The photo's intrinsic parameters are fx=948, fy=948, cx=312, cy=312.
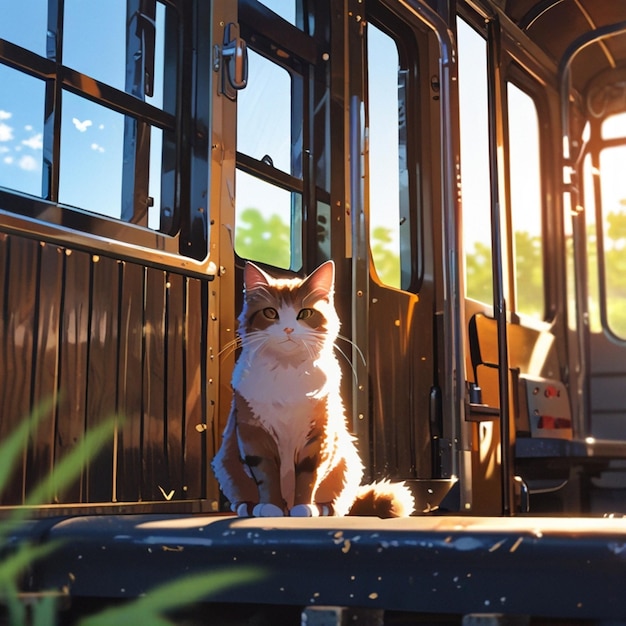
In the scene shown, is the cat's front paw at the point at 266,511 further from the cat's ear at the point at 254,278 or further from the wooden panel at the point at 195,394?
the wooden panel at the point at 195,394

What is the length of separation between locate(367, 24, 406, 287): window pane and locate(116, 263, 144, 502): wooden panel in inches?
51.5

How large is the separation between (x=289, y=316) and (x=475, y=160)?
2.46 m

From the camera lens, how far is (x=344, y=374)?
291cm

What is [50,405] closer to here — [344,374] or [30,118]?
[30,118]

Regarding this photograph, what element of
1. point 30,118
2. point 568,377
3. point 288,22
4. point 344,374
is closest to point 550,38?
point 568,377

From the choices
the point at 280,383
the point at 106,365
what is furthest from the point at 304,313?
the point at 106,365

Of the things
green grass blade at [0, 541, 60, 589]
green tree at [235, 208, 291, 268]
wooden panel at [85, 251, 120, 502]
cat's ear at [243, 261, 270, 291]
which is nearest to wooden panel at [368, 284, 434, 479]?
green tree at [235, 208, 291, 268]

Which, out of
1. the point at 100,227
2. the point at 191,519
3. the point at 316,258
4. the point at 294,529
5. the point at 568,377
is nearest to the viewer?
the point at 294,529

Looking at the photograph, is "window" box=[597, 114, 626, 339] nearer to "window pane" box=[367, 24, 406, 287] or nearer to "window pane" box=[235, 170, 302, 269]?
"window pane" box=[367, 24, 406, 287]

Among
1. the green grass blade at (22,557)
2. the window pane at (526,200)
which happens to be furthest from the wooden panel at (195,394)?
the window pane at (526,200)

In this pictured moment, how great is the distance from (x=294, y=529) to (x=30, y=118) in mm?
1138

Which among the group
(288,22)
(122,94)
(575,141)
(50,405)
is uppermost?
(575,141)

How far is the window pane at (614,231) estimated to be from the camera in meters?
5.14

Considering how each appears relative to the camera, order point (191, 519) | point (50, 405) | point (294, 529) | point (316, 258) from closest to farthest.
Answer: point (294, 529)
point (191, 519)
point (50, 405)
point (316, 258)
